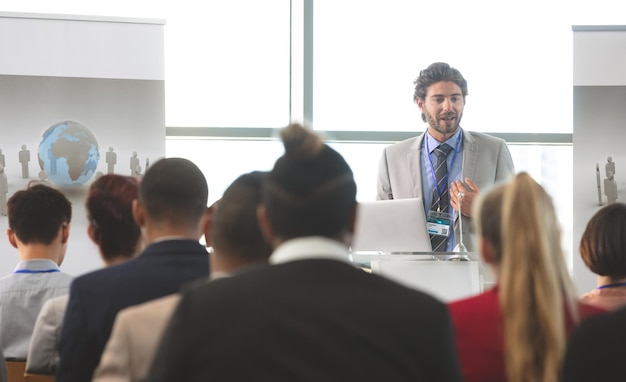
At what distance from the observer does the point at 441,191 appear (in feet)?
17.9

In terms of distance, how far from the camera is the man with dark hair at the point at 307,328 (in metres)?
1.31

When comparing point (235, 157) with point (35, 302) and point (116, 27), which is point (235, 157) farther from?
point (35, 302)

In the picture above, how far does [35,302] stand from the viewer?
320cm

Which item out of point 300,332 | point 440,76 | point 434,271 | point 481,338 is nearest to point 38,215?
point 434,271

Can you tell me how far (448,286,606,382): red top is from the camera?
5.94ft

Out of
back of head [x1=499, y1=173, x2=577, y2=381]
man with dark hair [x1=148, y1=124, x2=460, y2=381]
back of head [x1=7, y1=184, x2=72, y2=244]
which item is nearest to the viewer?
man with dark hair [x1=148, y1=124, x2=460, y2=381]

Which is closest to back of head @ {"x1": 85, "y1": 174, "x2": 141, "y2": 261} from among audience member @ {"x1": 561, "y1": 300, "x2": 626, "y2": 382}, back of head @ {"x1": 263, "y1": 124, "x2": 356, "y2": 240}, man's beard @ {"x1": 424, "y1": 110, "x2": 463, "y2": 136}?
back of head @ {"x1": 263, "y1": 124, "x2": 356, "y2": 240}

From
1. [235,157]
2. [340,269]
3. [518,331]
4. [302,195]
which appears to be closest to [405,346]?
[340,269]

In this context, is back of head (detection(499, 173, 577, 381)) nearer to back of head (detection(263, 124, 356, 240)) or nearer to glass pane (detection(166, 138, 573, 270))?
back of head (detection(263, 124, 356, 240))

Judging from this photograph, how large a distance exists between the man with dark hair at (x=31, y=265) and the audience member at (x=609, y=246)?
1739 mm

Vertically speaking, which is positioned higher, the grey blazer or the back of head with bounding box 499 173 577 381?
the grey blazer

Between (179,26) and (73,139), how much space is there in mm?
1881

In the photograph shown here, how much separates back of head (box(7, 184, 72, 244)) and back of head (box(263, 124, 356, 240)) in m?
2.06

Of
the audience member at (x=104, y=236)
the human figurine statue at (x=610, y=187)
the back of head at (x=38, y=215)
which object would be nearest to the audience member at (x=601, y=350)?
the audience member at (x=104, y=236)
